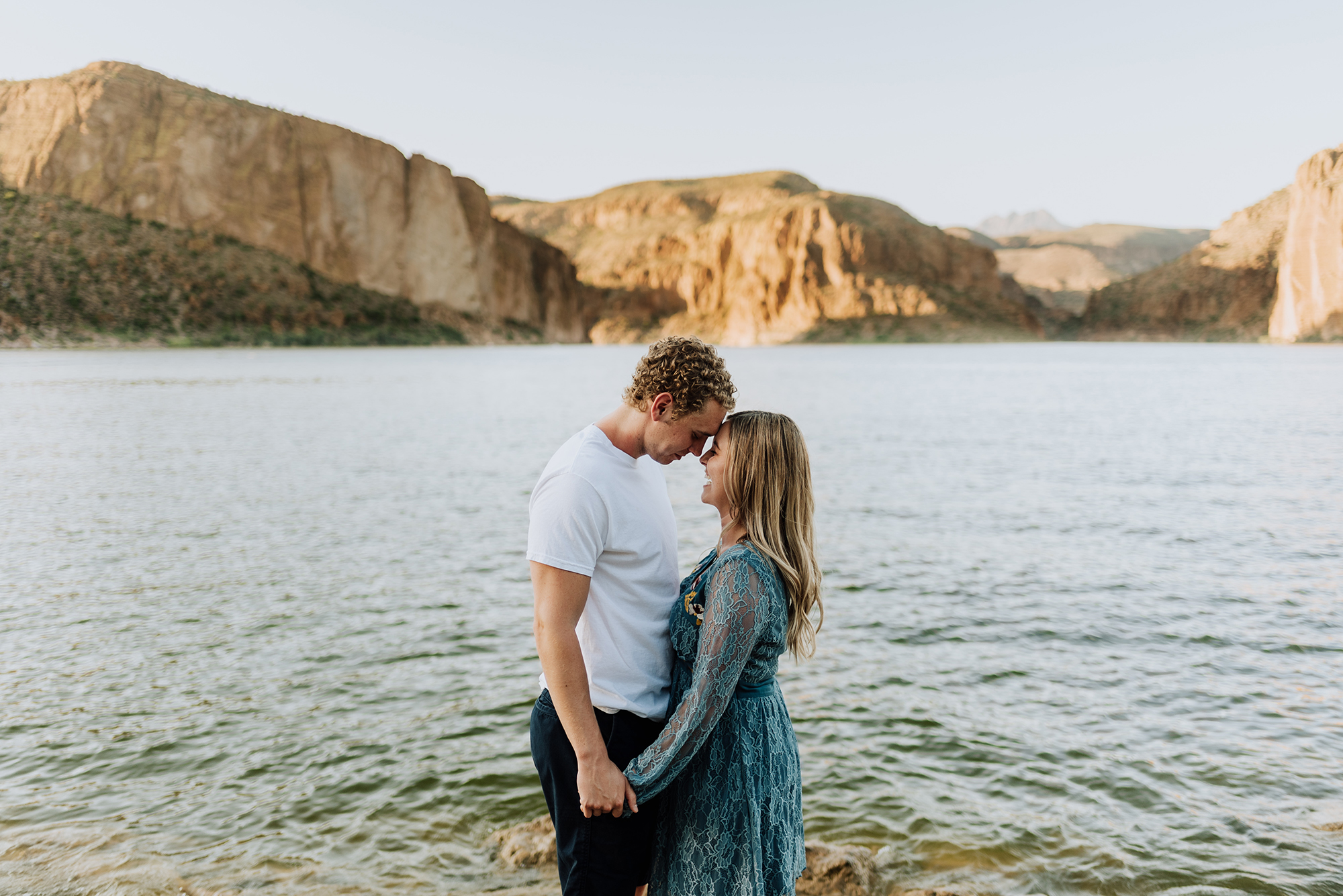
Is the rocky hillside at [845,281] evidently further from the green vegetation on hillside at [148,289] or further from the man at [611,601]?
the man at [611,601]

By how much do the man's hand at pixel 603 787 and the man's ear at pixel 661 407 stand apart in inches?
43.1

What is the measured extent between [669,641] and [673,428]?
77cm

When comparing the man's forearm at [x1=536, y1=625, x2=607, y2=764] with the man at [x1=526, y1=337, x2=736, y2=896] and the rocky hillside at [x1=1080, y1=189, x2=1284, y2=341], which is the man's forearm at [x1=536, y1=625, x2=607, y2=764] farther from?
the rocky hillside at [x1=1080, y1=189, x2=1284, y2=341]

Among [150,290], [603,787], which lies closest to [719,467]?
[603,787]

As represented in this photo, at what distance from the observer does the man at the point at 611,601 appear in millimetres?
2791

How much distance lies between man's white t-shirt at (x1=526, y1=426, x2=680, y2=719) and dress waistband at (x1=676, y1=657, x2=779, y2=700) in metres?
0.12

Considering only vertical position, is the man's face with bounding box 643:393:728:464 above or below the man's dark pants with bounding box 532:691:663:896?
above

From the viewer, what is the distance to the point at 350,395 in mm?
41125

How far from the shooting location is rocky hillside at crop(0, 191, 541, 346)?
81.2 m

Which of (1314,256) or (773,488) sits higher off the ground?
(1314,256)

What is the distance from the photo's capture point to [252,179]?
110 meters

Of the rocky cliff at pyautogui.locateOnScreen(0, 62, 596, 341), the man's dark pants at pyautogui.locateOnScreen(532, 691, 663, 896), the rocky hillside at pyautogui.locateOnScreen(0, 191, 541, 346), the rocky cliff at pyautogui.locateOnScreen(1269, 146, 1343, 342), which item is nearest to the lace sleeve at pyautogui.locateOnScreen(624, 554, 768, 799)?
the man's dark pants at pyautogui.locateOnScreen(532, 691, 663, 896)

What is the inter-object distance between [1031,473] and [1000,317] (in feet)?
526

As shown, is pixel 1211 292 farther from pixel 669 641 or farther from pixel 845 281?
pixel 669 641
